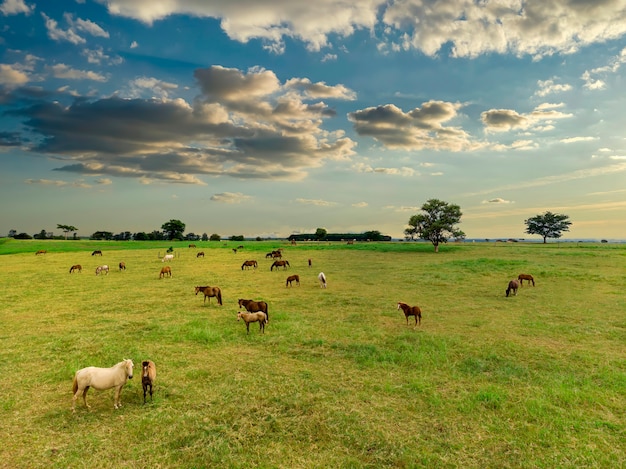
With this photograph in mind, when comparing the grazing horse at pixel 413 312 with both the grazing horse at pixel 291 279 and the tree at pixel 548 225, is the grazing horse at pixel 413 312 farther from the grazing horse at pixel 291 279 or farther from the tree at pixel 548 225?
the tree at pixel 548 225

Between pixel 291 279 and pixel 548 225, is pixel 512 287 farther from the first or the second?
pixel 548 225

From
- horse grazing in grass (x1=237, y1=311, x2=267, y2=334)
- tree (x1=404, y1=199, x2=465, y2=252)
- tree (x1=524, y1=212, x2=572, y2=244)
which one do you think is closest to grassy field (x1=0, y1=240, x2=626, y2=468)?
horse grazing in grass (x1=237, y1=311, x2=267, y2=334)

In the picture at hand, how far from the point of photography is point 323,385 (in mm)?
10289

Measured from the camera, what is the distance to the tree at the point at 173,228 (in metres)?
155

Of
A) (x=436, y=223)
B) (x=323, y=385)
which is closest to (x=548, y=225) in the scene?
(x=436, y=223)

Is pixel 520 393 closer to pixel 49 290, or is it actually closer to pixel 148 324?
pixel 148 324

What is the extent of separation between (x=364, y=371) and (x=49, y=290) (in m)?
A: 27.8

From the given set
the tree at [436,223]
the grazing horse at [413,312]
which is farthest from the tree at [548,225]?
the grazing horse at [413,312]

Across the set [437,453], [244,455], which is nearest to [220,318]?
[244,455]

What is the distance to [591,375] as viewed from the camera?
11141 millimetres

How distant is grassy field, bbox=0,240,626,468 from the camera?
7.34 meters

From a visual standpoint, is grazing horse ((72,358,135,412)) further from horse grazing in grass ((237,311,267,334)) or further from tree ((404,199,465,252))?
tree ((404,199,465,252))

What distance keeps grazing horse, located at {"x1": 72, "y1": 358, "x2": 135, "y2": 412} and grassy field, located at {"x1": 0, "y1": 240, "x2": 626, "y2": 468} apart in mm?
571

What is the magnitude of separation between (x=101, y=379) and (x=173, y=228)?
159m
